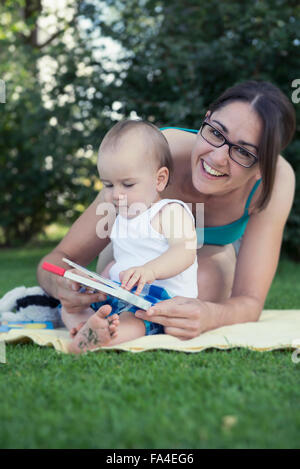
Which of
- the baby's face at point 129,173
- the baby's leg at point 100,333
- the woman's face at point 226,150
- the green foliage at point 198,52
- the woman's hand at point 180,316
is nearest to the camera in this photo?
the baby's leg at point 100,333

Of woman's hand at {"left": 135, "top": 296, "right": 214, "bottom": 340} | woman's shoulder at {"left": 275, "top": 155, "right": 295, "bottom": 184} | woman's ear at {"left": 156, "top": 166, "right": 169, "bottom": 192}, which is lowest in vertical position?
woman's hand at {"left": 135, "top": 296, "right": 214, "bottom": 340}

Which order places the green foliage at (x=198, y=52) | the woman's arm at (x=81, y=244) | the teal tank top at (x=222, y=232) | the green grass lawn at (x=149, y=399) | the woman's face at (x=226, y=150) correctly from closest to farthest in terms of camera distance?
the green grass lawn at (x=149, y=399) → the woman's face at (x=226, y=150) → the woman's arm at (x=81, y=244) → the teal tank top at (x=222, y=232) → the green foliage at (x=198, y=52)

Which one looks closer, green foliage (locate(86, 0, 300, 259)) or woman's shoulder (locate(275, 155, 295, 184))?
woman's shoulder (locate(275, 155, 295, 184))

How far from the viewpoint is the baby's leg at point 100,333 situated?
84.1 inches

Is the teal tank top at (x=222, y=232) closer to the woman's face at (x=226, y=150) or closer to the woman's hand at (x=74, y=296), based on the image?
the woman's face at (x=226, y=150)

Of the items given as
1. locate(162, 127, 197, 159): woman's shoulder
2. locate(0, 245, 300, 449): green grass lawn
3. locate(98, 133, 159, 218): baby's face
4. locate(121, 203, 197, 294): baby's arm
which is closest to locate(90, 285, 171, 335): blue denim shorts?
locate(121, 203, 197, 294): baby's arm

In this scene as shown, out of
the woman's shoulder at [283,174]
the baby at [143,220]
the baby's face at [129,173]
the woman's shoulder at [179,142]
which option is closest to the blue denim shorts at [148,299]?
the baby at [143,220]

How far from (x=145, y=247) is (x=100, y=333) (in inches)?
19.6

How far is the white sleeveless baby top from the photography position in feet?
8.07

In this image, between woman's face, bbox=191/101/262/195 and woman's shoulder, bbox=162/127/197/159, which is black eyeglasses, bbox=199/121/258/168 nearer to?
woman's face, bbox=191/101/262/195

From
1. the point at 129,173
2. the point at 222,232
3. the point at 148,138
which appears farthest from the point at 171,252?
the point at 222,232

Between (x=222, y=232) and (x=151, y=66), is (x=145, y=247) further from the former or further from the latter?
(x=151, y=66)

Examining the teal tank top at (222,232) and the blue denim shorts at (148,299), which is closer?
the blue denim shorts at (148,299)
